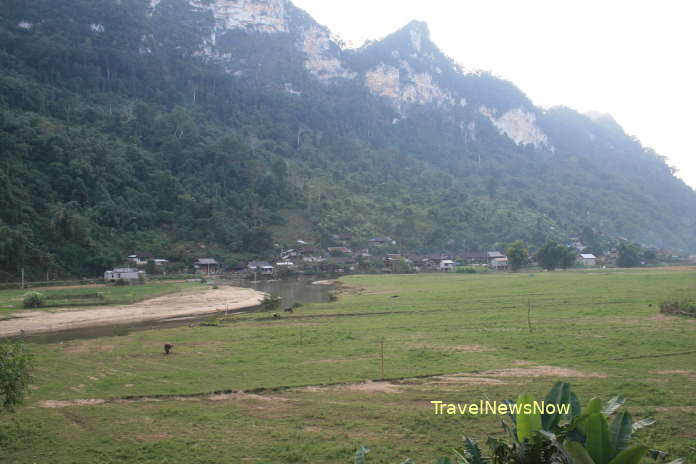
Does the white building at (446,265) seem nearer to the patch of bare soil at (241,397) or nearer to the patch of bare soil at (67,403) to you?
the patch of bare soil at (241,397)

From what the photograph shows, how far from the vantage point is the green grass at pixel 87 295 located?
1702 inches

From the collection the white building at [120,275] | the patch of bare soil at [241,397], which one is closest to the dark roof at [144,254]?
the white building at [120,275]

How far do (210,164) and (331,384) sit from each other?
4221 inches

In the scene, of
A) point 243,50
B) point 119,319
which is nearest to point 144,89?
point 243,50

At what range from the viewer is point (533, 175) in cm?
18738

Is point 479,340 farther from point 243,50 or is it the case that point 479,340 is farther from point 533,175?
point 243,50

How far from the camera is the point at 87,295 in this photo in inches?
1908

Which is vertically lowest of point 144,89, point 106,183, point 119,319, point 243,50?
point 119,319

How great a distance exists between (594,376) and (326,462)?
9990 mm

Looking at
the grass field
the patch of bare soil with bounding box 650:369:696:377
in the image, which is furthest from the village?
the patch of bare soil with bounding box 650:369:696:377

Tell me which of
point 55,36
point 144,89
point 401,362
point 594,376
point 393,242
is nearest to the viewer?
point 594,376

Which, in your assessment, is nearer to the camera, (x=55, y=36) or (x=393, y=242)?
(x=393, y=242)

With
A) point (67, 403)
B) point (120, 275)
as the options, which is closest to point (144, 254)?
point (120, 275)

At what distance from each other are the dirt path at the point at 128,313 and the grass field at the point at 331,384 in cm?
800
